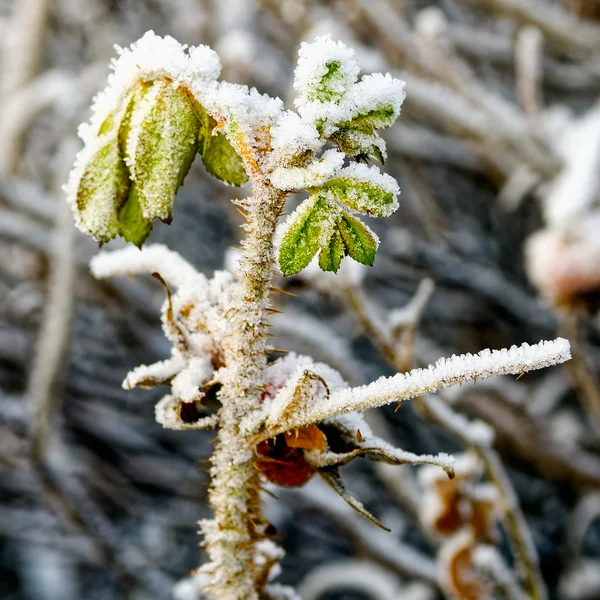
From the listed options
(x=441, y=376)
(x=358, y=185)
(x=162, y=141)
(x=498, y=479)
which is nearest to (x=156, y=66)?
(x=162, y=141)

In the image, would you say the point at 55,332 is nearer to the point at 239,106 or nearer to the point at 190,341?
the point at 190,341

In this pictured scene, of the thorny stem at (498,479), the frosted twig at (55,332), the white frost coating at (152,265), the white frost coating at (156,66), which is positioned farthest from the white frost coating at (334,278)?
the frosted twig at (55,332)

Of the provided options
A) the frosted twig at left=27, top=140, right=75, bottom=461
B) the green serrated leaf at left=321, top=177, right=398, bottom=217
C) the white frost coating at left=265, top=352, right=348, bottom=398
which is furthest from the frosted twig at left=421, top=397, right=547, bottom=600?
the frosted twig at left=27, top=140, right=75, bottom=461

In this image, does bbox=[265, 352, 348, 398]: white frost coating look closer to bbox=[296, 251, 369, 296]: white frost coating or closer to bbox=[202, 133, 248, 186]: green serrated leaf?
bbox=[202, 133, 248, 186]: green serrated leaf

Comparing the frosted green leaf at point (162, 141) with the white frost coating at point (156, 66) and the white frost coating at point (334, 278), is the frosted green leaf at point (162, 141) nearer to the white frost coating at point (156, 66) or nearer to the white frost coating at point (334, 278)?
the white frost coating at point (156, 66)

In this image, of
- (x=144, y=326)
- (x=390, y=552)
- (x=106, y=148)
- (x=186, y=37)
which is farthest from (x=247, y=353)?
(x=186, y=37)

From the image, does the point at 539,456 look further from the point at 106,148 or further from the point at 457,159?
the point at 106,148
